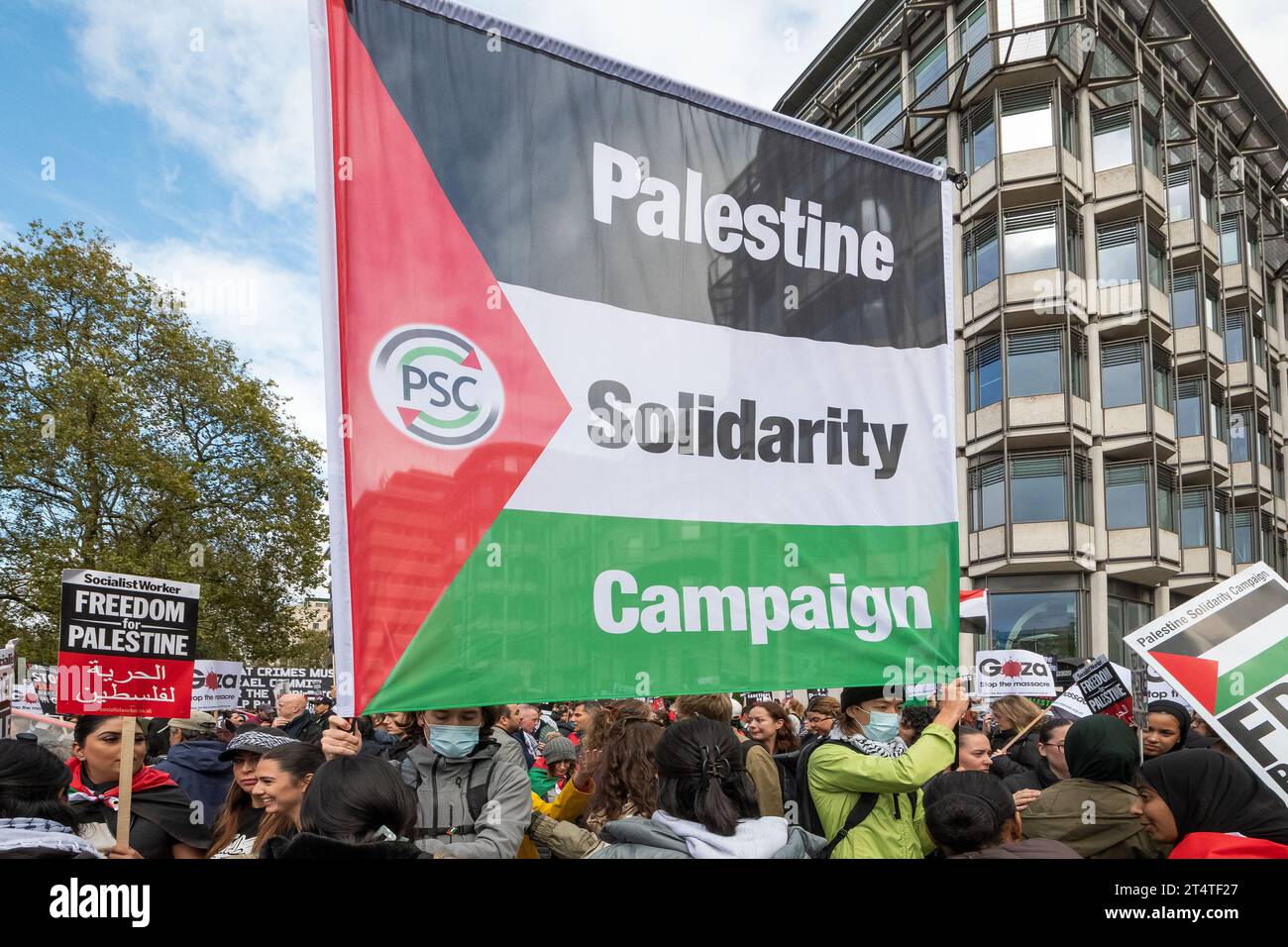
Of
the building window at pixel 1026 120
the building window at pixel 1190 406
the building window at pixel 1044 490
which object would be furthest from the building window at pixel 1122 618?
the building window at pixel 1026 120

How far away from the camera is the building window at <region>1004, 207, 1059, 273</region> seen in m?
26.3

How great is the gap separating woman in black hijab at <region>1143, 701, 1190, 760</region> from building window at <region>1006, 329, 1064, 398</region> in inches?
865

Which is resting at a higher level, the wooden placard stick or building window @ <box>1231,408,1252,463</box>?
building window @ <box>1231,408,1252,463</box>

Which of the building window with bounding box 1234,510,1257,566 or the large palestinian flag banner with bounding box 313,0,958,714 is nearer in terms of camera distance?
the large palestinian flag banner with bounding box 313,0,958,714

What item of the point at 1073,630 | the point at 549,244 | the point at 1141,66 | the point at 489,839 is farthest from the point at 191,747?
the point at 1141,66

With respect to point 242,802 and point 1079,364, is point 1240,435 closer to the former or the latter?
point 1079,364

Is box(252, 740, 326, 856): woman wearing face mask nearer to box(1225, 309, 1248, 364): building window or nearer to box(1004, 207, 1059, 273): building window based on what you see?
box(1004, 207, 1059, 273): building window

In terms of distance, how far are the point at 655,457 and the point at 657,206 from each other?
2.81ft

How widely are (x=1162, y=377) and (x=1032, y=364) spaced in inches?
186

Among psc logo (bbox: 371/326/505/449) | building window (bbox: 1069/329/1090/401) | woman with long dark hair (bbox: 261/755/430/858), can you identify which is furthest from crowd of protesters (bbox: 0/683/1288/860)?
building window (bbox: 1069/329/1090/401)

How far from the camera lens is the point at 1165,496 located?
2772 cm

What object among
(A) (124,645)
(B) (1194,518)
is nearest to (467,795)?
(A) (124,645)

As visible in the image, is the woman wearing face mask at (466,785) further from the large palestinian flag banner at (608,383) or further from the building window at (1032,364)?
the building window at (1032,364)

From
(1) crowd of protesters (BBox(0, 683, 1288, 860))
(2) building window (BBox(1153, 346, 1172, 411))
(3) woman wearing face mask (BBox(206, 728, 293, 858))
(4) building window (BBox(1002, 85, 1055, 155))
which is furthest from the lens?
(2) building window (BBox(1153, 346, 1172, 411))
